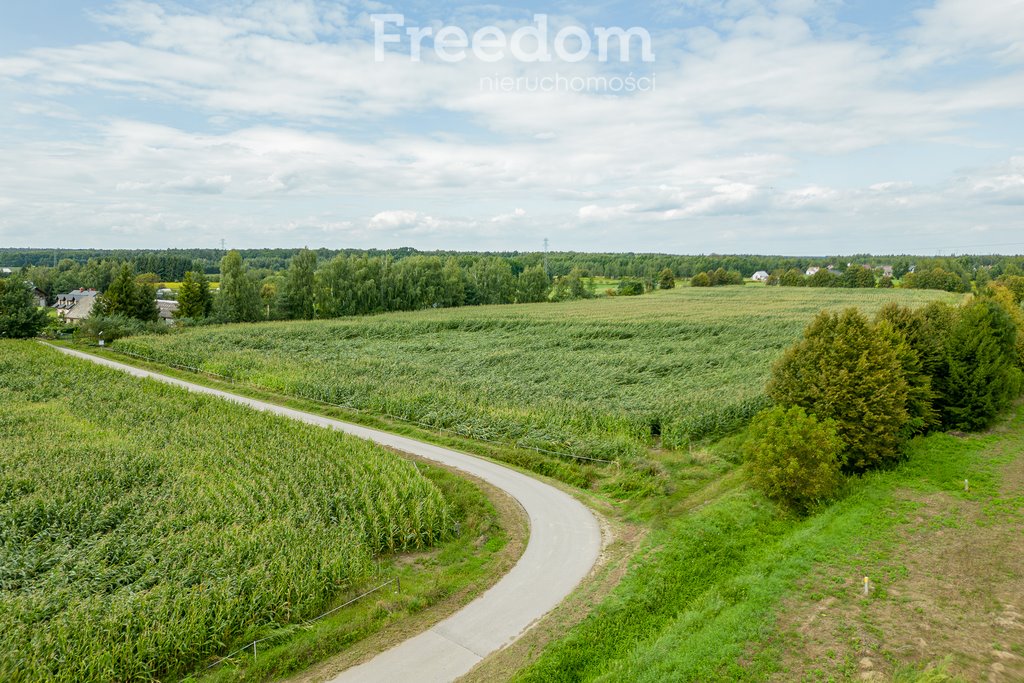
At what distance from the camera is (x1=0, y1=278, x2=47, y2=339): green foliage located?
60.0 metres

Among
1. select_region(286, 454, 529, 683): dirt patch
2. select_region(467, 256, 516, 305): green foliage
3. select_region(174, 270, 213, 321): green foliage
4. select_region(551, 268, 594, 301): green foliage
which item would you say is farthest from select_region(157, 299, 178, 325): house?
select_region(286, 454, 529, 683): dirt patch

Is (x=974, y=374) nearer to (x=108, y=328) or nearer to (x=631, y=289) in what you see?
(x=108, y=328)

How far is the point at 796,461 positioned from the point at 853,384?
6224 millimetres

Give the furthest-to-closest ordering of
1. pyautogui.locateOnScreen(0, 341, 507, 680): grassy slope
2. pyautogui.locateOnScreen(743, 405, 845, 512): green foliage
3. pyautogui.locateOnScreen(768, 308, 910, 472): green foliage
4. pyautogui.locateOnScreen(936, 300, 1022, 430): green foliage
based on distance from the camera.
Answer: pyautogui.locateOnScreen(936, 300, 1022, 430): green foliage → pyautogui.locateOnScreen(768, 308, 910, 472): green foliage → pyautogui.locateOnScreen(743, 405, 845, 512): green foliage → pyautogui.locateOnScreen(0, 341, 507, 680): grassy slope

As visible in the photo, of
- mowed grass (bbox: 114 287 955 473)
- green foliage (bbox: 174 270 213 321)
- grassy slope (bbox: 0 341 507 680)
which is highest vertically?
green foliage (bbox: 174 270 213 321)

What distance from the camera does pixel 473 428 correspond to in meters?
30.9

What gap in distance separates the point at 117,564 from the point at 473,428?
55.2 ft

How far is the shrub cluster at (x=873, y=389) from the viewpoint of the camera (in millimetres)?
22500

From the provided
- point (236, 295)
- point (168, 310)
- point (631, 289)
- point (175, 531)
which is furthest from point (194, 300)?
point (631, 289)

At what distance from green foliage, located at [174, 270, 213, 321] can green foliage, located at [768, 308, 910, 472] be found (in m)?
71.7

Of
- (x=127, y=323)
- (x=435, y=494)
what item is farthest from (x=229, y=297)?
(x=435, y=494)

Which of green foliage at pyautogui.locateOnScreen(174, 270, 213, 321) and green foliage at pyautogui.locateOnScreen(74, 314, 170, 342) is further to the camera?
green foliage at pyautogui.locateOnScreen(174, 270, 213, 321)

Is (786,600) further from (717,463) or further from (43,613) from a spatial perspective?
Answer: (43,613)

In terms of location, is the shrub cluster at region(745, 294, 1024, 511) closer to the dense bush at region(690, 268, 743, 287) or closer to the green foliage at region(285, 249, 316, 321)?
the green foliage at region(285, 249, 316, 321)
